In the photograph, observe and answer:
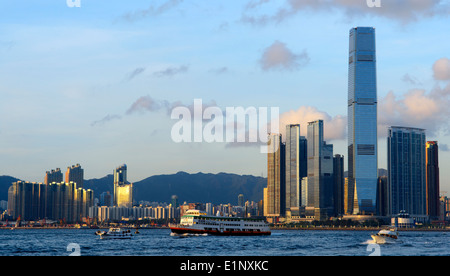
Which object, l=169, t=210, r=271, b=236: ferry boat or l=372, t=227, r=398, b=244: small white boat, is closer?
l=372, t=227, r=398, b=244: small white boat

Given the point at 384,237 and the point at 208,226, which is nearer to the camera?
the point at 384,237

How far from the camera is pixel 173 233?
637 feet

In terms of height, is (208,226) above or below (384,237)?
below

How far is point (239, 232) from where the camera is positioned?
197250mm

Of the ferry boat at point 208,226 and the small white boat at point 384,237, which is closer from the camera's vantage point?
the small white boat at point 384,237
